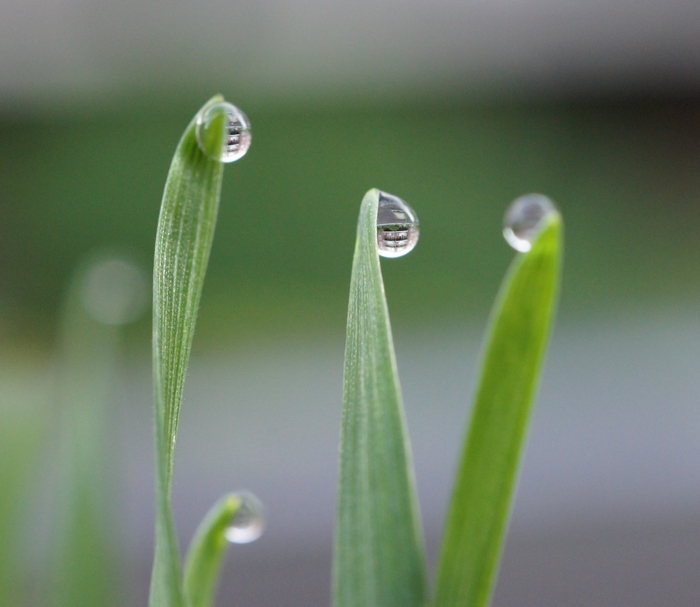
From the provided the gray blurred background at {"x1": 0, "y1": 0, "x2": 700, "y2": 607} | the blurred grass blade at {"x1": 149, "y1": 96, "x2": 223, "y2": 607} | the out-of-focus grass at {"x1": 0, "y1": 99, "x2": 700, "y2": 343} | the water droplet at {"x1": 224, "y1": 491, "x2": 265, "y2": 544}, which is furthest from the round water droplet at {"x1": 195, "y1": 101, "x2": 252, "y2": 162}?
the out-of-focus grass at {"x1": 0, "y1": 99, "x2": 700, "y2": 343}

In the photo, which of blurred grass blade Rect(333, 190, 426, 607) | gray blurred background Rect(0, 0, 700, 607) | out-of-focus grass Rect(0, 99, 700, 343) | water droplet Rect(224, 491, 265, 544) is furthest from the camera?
out-of-focus grass Rect(0, 99, 700, 343)

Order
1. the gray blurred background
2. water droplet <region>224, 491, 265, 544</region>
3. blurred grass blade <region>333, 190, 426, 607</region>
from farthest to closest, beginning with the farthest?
1. the gray blurred background
2. water droplet <region>224, 491, 265, 544</region>
3. blurred grass blade <region>333, 190, 426, 607</region>

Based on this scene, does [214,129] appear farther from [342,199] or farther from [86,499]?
[342,199]

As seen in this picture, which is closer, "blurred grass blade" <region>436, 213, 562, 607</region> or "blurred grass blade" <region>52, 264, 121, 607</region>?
"blurred grass blade" <region>436, 213, 562, 607</region>

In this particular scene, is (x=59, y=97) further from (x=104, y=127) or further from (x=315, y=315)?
(x=315, y=315)

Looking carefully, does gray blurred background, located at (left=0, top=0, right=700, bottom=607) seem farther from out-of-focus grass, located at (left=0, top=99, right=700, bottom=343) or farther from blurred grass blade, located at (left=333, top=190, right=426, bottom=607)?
blurred grass blade, located at (left=333, top=190, right=426, bottom=607)

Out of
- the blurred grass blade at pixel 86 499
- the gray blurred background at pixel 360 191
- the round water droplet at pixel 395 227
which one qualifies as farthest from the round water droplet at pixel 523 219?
the gray blurred background at pixel 360 191

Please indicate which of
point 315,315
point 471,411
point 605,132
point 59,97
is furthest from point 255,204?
point 471,411
